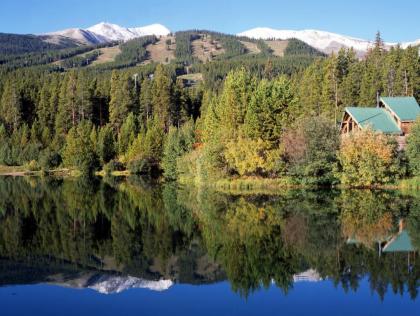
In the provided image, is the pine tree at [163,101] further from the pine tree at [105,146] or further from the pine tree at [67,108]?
the pine tree at [67,108]

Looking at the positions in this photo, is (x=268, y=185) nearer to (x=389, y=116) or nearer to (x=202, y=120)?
(x=389, y=116)

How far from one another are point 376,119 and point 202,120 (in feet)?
98.8

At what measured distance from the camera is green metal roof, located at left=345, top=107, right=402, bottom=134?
5316 cm

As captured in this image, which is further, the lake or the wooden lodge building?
the wooden lodge building

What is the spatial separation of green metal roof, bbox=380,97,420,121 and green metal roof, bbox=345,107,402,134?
0.99 metres

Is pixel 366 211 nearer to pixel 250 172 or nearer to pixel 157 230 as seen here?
pixel 157 230

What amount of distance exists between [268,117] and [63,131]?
5356cm

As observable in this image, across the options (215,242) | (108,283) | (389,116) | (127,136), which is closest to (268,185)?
(389,116)

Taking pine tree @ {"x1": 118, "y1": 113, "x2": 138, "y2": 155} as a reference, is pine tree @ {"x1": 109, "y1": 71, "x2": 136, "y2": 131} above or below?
above

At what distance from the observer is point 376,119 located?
54.7m

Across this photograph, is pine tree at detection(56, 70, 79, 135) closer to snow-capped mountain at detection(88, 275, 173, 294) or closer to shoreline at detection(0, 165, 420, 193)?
shoreline at detection(0, 165, 420, 193)

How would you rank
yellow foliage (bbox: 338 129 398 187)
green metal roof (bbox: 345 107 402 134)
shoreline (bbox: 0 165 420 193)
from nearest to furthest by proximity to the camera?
1. yellow foliage (bbox: 338 129 398 187)
2. shoreline (bbox: 0 165 420 193)
3. green metal roof (bbox: 345 107 402 134)

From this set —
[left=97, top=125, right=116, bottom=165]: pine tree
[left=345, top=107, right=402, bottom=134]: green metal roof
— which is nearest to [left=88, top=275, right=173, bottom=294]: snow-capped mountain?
[left=345, top=107, right=402, bottom=134]: green metal roof

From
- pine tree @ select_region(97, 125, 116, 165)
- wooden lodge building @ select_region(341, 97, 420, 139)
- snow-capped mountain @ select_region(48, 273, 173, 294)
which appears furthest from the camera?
pine tree @ select_region(97, 125, 116, 165)
